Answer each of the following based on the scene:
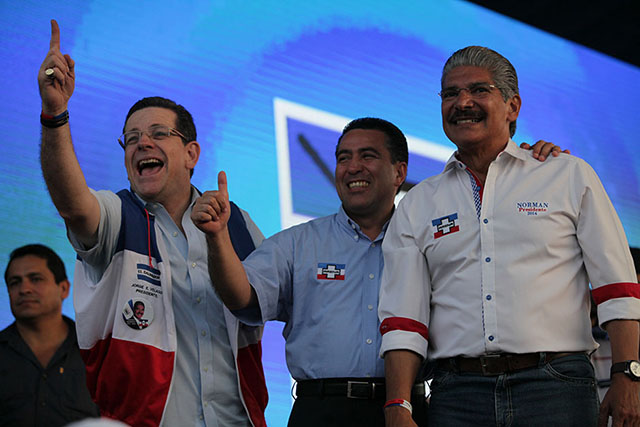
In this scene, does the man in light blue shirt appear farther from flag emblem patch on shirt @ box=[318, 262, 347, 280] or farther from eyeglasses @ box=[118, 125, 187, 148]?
eyeglasses @ box=[118, 125, 187, 148]

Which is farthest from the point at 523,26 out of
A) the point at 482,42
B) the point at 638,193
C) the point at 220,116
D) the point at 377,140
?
the point at 377,140

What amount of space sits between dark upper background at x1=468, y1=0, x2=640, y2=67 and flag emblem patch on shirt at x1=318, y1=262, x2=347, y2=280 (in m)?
3.11

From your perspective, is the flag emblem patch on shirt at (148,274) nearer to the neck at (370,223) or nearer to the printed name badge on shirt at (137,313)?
the printed name badge on shirt at (137,313)

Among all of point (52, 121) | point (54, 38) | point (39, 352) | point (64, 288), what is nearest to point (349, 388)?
point (52, 121)

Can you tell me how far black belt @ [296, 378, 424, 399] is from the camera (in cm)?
210

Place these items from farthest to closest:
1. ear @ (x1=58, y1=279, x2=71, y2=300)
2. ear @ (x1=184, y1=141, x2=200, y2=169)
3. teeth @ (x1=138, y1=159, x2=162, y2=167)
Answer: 1. ear @ (x1=58, y1=279, x2=71, y2=300)
2. ear @ (x1=184, y1=141, x2=200, y2=169)
3. teeth @ (x1=138, y1=159, x2=162, y2=167)

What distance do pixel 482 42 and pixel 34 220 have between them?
9.64ft

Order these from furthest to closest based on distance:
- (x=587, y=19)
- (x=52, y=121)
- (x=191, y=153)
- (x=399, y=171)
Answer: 1. (x=587, y=19)
2. (x=399, y=171)
3. (x=191, y=153)
4. (x=52, y=121)

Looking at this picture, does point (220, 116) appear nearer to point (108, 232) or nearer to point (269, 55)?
point (269, 55)

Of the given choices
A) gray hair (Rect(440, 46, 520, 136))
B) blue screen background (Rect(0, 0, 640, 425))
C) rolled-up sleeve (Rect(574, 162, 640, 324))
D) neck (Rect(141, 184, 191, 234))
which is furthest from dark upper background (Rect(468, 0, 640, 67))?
rolled-up sleeve (Rect(574, 162, 640, 324))

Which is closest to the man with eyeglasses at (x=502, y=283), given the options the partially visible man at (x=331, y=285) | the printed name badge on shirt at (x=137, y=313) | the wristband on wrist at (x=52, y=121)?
the partially visible man at (x=331, y=285)

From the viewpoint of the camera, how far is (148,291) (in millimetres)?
2109

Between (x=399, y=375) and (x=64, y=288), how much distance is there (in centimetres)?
174

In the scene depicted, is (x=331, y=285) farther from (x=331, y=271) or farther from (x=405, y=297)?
(x=405, y=297)
